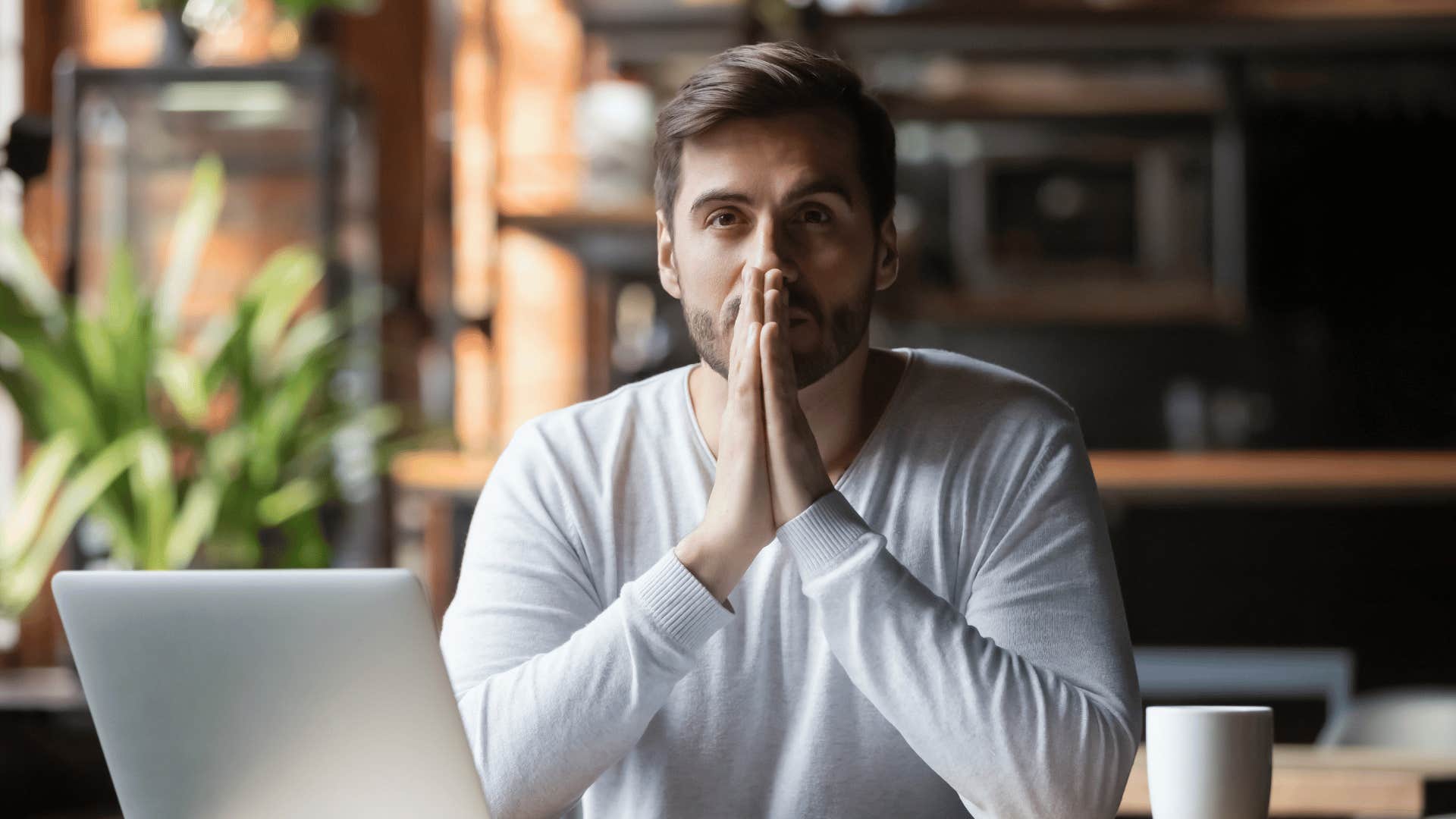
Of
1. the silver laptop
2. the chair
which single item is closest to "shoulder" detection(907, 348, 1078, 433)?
the silver laptop

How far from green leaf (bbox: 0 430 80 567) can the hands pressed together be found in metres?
1.99

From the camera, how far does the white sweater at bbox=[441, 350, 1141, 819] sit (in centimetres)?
115

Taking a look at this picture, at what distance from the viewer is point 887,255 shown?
4.74ft

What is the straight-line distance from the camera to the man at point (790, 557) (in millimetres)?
1161

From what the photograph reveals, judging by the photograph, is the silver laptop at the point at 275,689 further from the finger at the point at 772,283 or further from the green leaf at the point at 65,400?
the green leaf at the point at 65,400

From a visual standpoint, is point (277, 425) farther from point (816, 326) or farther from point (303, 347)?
point (816, 326)

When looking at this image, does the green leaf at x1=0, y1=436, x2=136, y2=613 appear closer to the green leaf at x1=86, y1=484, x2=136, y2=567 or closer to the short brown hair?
the green leaf at x1=86, y1=484, x2=136, y2=567

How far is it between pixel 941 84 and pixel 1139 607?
5.03ft

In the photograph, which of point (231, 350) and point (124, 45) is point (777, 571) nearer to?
point (231, 350)

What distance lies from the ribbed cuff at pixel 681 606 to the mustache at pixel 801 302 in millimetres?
252

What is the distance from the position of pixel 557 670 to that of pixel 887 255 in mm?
507

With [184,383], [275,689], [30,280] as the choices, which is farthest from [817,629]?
[30,280]

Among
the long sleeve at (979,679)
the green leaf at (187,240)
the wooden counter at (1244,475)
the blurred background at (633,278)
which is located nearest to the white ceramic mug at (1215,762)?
the long sleeve at (979,679)

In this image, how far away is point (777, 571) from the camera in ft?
4.35
